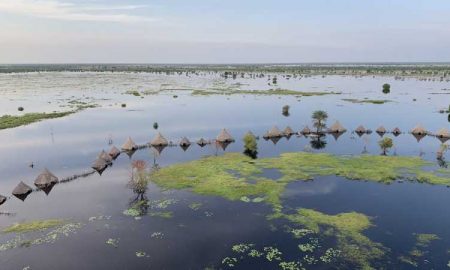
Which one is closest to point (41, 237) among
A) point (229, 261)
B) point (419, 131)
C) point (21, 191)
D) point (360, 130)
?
point (21, 191)

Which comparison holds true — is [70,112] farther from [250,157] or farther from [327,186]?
[327,186]

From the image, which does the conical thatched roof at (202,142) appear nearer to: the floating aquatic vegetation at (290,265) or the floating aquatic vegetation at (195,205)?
the floating aquatic vegetation at (195,205)

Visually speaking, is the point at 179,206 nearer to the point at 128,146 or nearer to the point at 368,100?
the point at 128,146

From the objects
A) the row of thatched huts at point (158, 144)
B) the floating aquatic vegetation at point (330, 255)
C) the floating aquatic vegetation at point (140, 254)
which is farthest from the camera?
the row of thatched huts at point (158, 144)

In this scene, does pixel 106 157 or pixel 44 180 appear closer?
pixel 44 180

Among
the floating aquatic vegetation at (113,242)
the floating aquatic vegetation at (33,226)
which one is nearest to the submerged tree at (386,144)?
the floating aquatic vegetation at (113,242)
